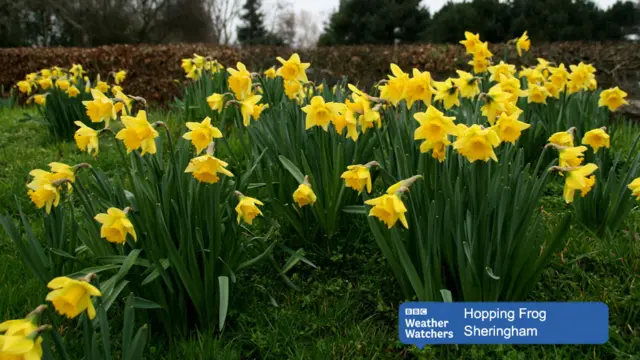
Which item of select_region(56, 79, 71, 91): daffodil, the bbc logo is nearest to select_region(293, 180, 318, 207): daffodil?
the bbc logo

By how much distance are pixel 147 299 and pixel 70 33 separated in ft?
92.4

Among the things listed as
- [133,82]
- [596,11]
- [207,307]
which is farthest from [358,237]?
[596,11]

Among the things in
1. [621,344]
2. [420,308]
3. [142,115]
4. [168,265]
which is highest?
[142,115]

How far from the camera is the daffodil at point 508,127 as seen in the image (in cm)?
168

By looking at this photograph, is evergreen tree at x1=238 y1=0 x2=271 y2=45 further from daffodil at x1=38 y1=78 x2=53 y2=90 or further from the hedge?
daffodil at x1=38 y1=78 x2=53 y2=90

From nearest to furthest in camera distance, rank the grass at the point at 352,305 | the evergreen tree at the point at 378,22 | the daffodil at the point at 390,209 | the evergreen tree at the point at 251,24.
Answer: the daffodil at the point at 390,209 < the grass at the point at 352,305 < the evergreen tree at the point at 378,22 < the evergreen tree at the point at 251,24

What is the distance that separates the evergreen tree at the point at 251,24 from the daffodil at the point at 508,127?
31437mm

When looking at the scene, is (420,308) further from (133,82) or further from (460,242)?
(133,82)

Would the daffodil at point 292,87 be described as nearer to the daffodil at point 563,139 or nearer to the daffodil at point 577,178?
the daffodil at point 563,139

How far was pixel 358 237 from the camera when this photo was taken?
229 cm

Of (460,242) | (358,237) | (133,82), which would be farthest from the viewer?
(133,82)

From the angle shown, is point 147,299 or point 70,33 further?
point 70,33

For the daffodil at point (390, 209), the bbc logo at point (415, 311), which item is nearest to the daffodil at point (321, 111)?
the daffodil at point (390, 209)
